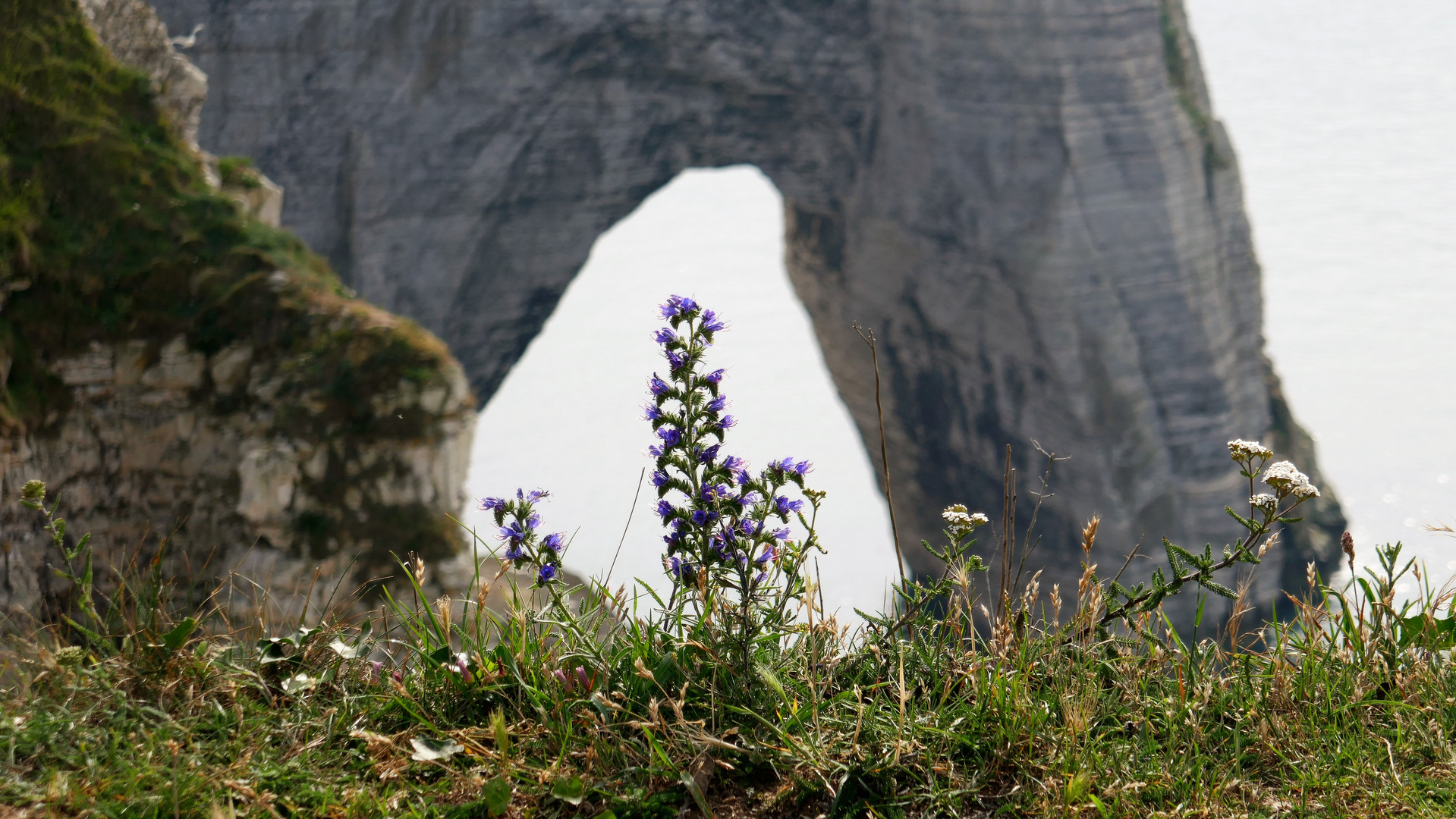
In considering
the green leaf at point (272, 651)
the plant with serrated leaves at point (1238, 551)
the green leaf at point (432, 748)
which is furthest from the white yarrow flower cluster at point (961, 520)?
the green leaf at point (272, 651)

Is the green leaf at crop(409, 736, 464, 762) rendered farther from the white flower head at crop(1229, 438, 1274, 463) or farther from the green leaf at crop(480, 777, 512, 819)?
the white flower head at crop(1229, 438, 1274, 463)

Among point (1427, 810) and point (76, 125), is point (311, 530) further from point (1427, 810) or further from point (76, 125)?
point (1427, 810)

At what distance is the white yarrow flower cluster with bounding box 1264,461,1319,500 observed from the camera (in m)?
2.33

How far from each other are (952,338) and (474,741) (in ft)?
84.5

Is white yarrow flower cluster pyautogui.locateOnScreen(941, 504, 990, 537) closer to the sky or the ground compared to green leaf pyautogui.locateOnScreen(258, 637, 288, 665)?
closer to the sky

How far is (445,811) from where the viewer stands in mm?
2033

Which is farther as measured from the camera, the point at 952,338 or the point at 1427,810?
the point at 952,338

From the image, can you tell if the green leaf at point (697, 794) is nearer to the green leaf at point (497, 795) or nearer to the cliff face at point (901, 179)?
the green leaf at point (497, 795)

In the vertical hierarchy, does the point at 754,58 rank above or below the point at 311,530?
above

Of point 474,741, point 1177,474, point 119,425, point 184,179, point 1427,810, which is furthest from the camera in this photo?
point 1177,474

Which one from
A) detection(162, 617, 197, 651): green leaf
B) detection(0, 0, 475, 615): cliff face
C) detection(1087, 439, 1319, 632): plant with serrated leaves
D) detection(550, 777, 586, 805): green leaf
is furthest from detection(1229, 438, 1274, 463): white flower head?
detection(0, 0, 475, 615): cliff face

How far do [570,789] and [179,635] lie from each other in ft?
3.58

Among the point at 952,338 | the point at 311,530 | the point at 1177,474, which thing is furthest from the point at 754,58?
the point at 311,530

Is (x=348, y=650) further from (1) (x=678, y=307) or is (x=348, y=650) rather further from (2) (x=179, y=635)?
(1) (x=678, y=307)
